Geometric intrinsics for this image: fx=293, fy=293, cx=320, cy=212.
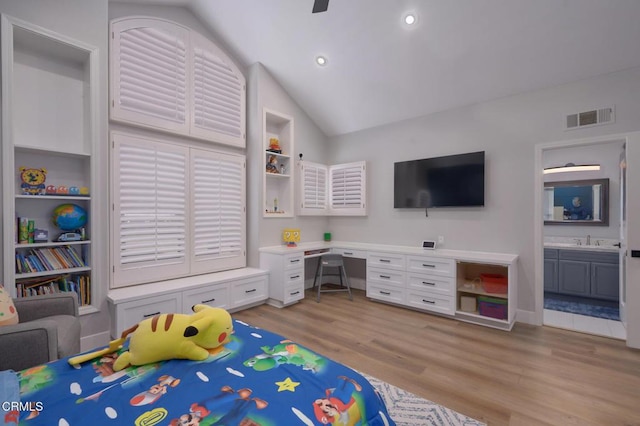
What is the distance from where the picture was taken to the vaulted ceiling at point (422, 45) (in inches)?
105

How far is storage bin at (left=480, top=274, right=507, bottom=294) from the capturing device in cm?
326

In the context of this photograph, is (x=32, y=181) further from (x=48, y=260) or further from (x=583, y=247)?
(x=583, y=247)

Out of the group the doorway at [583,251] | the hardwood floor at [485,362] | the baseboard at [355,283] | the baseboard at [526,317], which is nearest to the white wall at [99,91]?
the hardwood floor at [485,362]

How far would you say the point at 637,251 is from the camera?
2725 millimetres

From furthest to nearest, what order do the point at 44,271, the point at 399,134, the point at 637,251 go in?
the point at 399,134, the point at 637,251, the point at 44,271

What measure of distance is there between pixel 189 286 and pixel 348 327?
5.80 feet

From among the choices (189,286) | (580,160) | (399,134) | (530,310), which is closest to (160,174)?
(189,286)

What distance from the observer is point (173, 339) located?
1421 mm

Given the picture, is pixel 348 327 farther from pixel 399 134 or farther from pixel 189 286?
pixel 399 134

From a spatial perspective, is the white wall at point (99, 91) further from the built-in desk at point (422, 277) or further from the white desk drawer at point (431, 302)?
the white desk drawer at point (431, 302)

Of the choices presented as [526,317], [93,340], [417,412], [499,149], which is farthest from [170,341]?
[499,149]

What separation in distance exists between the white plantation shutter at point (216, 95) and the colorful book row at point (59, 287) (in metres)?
1.94

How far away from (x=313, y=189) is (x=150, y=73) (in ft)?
8.61

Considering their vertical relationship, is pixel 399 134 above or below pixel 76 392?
above
